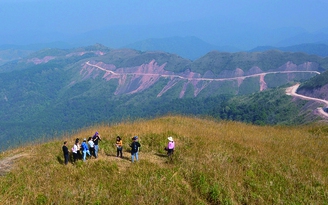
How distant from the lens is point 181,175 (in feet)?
26.4

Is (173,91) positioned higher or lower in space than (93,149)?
lower

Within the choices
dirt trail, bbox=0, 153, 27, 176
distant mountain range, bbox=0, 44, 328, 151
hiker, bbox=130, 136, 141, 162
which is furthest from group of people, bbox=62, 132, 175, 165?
distant mountain range, bbox=0, 44, 328, 151

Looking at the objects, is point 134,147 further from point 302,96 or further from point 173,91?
point 173,91

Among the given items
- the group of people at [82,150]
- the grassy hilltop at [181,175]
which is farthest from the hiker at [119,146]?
the group of people at [82,150]

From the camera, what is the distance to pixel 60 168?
880 cm

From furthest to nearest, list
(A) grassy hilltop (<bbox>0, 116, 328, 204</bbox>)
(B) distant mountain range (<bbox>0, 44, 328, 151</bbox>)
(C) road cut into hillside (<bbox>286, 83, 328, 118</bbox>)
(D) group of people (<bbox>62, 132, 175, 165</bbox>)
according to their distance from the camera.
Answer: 1. (B) distant mountain range (<bbox>0, 44, 328, 151</bbox>)
2. (C) road cut into hillside (<bbox>286, 83, 328, 118</bbox>)
3. (D) group of people (<bbox>62, 132, 175, 165</bbox>)
4. (A) grassy hilltop (<bbox>0, 116, 328, 204</bbox>)

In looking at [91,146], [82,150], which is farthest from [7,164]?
[91,146]

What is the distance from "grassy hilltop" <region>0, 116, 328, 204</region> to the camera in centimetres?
679

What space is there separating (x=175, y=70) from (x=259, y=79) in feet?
223

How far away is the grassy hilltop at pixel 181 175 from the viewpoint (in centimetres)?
679

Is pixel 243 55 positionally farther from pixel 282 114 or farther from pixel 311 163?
pixel 311 163

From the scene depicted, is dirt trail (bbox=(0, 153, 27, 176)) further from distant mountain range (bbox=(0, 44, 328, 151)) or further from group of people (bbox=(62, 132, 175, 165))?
distant mountain range (bbox=(0, 44, 328, 151))

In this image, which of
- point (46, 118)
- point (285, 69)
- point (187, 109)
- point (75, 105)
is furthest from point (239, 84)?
point (46, 118)

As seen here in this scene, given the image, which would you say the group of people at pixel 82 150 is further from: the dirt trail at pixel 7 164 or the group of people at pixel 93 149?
the dirt trail at pixel 7 164
